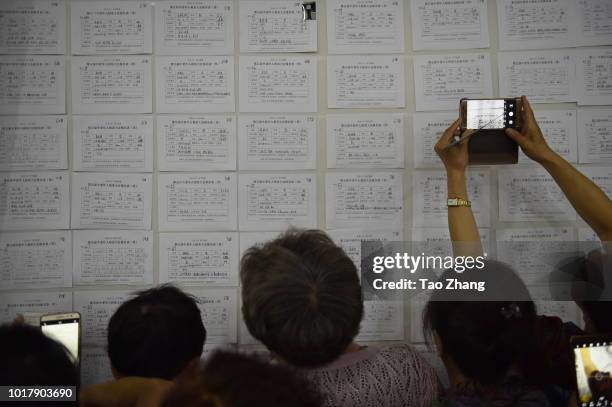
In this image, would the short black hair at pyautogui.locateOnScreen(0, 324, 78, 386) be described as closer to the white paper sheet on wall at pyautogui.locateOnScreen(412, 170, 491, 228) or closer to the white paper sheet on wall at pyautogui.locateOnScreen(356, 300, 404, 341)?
the white paper sheet on wall at pyautogui.locateOnScreen(356, 300, 404, 341)

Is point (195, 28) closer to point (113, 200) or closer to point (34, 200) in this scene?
point (113, 200)

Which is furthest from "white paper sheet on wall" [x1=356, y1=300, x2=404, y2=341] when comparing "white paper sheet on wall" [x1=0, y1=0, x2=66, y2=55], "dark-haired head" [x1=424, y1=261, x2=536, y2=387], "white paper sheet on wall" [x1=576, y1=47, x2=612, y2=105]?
"white paper sheet on wall" [x1=0, y1=0, x2=66, y2=55]

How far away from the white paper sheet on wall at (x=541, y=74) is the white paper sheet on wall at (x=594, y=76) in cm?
2

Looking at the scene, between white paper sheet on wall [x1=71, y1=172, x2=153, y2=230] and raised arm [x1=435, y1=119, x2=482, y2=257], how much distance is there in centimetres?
83

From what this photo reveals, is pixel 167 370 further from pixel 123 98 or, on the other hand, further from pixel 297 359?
pixel 123 98

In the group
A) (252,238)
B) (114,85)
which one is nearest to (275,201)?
(252,238)

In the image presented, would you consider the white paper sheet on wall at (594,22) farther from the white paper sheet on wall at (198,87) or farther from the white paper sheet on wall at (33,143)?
the white paper sheet on wall at (33,143)

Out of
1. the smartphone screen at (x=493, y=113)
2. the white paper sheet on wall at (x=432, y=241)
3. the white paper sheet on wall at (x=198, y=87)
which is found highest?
the white paper sheet on wall at (x=198, y=87)

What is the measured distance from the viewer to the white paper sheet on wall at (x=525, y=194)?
4.20 feet

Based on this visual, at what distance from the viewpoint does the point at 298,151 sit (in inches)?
50.1

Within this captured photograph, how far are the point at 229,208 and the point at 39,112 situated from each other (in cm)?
61

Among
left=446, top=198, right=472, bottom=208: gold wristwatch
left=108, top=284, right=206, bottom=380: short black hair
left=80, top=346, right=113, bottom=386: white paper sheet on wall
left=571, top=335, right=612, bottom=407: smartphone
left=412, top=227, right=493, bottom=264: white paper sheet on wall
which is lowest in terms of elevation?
left=80, top=346, right=113, bottom=386: white paper sheet on wall

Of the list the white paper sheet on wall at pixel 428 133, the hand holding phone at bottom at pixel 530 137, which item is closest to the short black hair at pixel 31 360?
the white paper sheet on wall at pixel 428 133

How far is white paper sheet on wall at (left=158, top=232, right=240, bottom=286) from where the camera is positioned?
1273 mm
